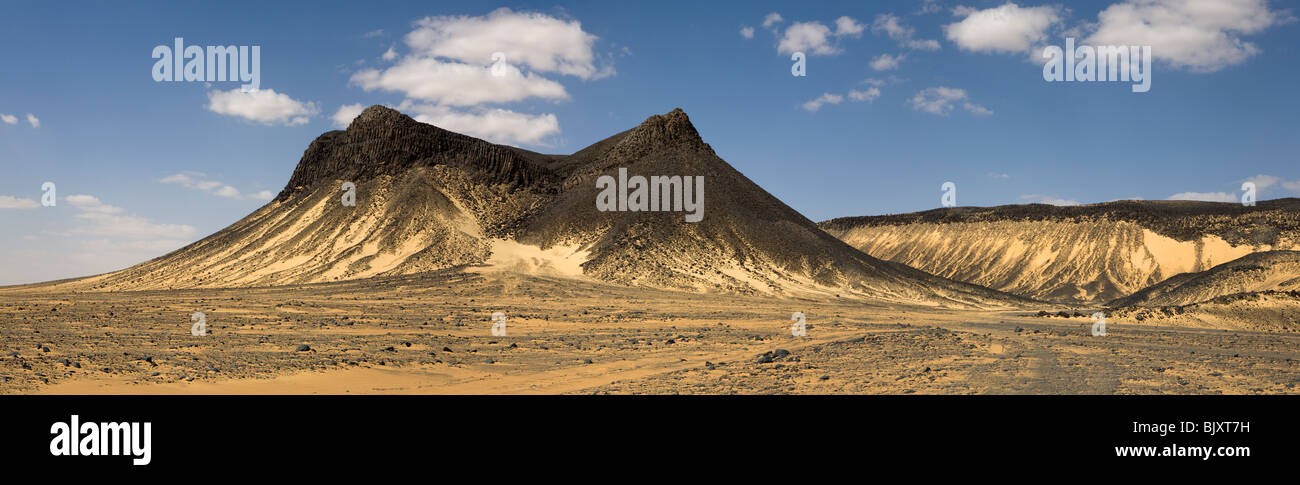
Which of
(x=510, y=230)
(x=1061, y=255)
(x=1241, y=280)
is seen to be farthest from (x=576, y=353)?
(x=1061, y=255)

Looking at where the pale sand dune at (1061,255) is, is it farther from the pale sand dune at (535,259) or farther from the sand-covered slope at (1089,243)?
the pale sand dune at (535,259)

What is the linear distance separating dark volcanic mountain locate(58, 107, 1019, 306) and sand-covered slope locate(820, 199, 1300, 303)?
29641 mm

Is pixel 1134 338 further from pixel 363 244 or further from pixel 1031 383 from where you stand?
pixel 363 244

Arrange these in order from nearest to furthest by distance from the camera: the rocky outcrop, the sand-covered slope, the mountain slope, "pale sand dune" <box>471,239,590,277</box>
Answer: the mountain slope < "pale sand dune" <box>471,239,590,277</box> < the rocky outcrop < the sand-covered slope

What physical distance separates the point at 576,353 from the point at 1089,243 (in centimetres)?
8458

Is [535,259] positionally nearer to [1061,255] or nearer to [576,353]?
[576,353]

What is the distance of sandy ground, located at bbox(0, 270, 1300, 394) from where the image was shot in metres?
14.2

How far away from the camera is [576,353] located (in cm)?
2002

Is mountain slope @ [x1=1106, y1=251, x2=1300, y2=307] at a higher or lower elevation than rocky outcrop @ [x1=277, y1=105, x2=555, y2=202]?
lower

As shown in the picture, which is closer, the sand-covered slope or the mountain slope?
the mountain slope

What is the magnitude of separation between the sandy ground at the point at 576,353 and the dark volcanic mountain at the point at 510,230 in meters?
17.5

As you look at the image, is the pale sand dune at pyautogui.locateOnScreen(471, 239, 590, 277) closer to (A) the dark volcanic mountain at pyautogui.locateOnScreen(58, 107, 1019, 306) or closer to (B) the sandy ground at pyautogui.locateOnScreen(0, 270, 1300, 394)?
(A) the dark volcanic mountain at pyautogui.locateOnScreen(58, 107, 1019, 306)

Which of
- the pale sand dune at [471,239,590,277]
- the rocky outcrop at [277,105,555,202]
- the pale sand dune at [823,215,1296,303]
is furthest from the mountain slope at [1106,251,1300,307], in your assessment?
the rocky outcrop at [277,105,555,202]
